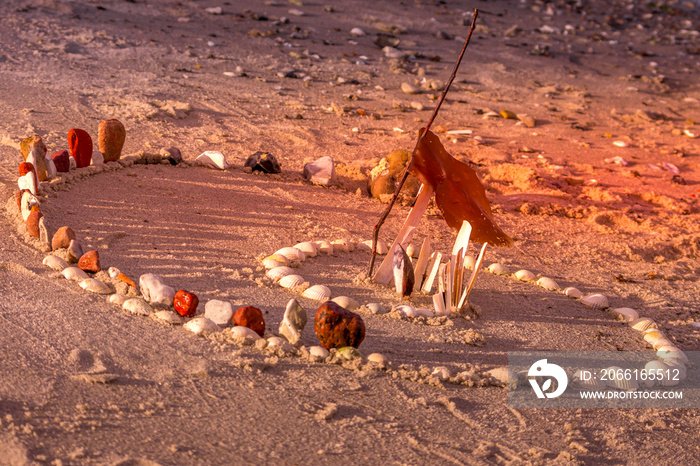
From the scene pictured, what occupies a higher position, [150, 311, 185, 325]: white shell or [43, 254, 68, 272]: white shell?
[43, 254, 68, 272]: white shell

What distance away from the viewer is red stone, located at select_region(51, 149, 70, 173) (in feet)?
13.7

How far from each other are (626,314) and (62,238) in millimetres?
2944

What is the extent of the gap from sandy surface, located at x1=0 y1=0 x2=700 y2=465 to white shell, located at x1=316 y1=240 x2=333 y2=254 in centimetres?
7

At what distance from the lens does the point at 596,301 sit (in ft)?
11.9

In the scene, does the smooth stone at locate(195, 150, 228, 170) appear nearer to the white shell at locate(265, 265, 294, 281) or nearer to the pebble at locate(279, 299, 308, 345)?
the white shell at locate(265, 265, 294, 281)

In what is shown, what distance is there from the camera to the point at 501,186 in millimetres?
5277

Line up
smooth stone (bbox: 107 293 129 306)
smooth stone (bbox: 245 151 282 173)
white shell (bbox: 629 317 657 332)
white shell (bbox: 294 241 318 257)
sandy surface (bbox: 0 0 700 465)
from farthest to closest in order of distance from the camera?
smooth stone (bbox: 245 151 282 173), white shell (bbox: 294 241 318 257), white shell (bbox: 629 317 657 332), smooth stone (bbox: 107 293 129 306), sandy surface (bbox: 0 0 700 465)

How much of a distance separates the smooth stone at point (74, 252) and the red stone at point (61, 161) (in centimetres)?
114

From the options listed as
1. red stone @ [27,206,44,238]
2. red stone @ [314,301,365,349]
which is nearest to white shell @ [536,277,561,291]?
red stone @ [314,301,365,349]

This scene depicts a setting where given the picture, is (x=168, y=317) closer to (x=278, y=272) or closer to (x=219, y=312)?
(x=219, y=312)

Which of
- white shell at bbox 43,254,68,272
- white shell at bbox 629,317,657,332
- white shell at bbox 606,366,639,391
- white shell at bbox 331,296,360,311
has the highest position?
white shell at bbox 43,254,68,272

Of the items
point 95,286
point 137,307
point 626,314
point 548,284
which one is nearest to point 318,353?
point 137,307

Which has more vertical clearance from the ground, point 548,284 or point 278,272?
point 278,272

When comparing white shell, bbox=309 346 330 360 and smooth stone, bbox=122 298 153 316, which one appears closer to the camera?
white shell, bbox=309 346 330 360
